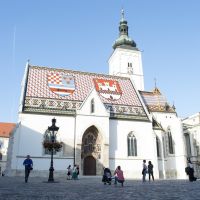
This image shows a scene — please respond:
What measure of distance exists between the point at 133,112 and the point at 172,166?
10.00 m

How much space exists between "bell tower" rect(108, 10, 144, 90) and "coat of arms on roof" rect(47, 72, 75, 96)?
19.1m

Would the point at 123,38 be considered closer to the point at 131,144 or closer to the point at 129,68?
the point at 129,68

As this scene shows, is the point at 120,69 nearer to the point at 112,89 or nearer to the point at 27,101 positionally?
the point at 112,89

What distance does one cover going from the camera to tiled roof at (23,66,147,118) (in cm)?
3347

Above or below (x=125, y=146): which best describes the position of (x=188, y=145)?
above

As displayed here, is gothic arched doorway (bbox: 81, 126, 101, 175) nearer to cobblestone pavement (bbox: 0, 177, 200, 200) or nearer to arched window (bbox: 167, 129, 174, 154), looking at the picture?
arched window (bbox: 167, 129, 174, 154)

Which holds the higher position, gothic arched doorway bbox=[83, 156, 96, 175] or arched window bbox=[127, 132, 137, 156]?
arched window bbox=[127, 132, 137, 156]

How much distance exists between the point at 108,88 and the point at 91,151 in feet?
35.5

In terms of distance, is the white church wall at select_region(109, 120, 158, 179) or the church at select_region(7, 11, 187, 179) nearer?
the church at select_region(7, 11, 187, 179)

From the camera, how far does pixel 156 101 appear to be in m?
43.1

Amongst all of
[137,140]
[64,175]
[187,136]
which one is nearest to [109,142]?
[137,140]

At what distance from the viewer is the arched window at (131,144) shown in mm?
35312

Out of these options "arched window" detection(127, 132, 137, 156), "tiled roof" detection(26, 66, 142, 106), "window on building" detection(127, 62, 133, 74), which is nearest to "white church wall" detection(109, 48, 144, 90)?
"window on building" detection(127, 62, 133, 74)

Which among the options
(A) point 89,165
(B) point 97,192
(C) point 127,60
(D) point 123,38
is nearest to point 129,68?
(C) point 127,60
